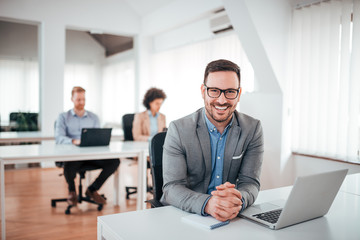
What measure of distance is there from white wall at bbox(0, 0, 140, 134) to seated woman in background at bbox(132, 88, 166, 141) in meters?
2.55

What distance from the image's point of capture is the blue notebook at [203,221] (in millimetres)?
1292

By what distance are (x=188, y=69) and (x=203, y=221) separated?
502 cm

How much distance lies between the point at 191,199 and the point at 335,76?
2.69 m

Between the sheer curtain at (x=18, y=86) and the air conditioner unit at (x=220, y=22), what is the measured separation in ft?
11.5

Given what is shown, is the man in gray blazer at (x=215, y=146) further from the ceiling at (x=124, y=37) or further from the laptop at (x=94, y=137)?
the ceiling at (x=124, y=37)

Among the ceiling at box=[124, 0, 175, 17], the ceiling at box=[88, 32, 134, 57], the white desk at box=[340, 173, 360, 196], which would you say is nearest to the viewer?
the white desk at box=[340, 173, 360, 196]

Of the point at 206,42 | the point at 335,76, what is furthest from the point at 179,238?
the point at 206,42

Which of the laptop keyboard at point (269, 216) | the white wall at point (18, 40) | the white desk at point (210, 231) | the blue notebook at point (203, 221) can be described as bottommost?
the white desk at point (210, 231)

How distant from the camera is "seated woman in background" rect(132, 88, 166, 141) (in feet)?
14.3

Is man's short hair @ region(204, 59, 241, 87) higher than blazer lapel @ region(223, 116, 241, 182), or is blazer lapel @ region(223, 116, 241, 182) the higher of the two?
man's short hair @ region(204, 59, 241, 87)

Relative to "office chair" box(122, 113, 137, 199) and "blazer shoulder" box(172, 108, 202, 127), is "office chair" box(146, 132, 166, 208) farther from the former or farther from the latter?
"office chair" box(122, 113, 137, 199)

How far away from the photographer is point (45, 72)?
6176 millimetres

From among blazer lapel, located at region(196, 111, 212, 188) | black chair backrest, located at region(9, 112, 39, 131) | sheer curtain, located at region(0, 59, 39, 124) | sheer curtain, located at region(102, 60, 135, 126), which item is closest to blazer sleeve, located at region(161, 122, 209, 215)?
blazer lapel, located at region(196, 111, 212, 188)

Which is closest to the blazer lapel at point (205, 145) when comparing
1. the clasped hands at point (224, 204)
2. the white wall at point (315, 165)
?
the clasped hands at point (224, 204)
